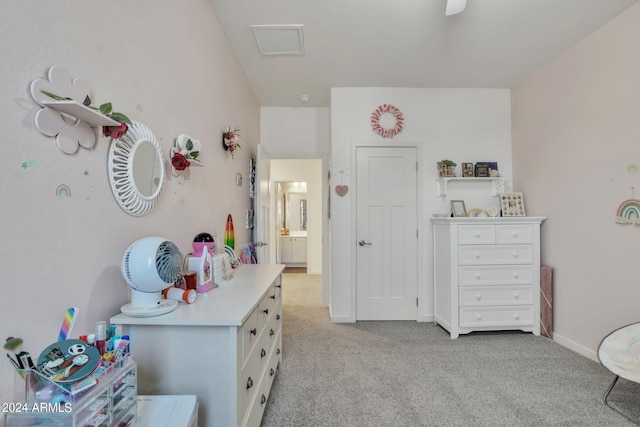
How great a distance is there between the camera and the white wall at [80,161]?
0.76 m

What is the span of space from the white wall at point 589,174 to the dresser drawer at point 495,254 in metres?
0.22

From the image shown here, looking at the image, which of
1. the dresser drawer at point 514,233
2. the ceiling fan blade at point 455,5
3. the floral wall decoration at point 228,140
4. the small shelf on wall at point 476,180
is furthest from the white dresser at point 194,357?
the small shelf on wall at point 476,180

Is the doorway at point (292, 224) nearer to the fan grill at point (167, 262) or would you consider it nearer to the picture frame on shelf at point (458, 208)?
the picture frame on shelf at point (458, 208)

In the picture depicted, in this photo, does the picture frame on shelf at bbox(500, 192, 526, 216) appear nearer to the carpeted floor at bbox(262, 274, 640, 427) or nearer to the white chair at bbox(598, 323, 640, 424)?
the carpeted floor at bbox(262, 274, 640, 427)

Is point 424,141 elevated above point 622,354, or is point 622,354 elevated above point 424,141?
point 424,141

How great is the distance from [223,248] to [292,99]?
217 centimetres

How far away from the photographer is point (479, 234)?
2.91 m

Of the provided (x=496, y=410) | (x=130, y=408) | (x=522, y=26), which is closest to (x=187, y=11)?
(x=130, y=408)

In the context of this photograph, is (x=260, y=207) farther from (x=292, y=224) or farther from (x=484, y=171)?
(x=292, y=224)

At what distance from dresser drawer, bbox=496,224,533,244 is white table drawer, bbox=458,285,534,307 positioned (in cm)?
45

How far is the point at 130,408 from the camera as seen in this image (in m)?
0.81

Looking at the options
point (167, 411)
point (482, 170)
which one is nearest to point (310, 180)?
point (482, 170)

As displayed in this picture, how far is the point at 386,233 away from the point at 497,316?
1334mm

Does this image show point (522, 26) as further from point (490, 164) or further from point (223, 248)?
point (223, 248)
